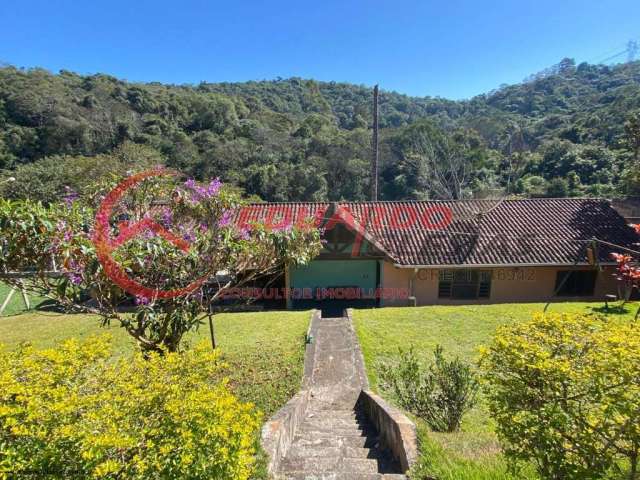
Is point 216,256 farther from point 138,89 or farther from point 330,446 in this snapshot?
point 138,89

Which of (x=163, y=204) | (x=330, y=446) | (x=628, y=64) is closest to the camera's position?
(x=330, y=446)

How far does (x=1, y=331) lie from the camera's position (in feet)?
38.5

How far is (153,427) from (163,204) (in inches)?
188

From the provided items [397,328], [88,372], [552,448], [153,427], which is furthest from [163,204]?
[397,328]

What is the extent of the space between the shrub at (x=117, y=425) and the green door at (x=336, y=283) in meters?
10.8

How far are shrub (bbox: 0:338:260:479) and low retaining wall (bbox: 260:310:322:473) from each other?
5.21 feet

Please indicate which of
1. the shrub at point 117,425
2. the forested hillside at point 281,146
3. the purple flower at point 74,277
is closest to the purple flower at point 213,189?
the purple flower at point 74,277

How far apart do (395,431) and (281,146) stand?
43913mm

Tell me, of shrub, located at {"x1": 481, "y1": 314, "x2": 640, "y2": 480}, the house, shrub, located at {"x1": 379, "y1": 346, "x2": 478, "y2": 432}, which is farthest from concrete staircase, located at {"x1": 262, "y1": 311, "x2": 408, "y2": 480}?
the house

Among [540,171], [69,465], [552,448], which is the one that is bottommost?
[552,448]

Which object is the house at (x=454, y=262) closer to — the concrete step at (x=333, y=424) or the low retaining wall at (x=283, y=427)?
the low retaining wall at (x=283, y=427)

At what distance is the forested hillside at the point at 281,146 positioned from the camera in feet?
108

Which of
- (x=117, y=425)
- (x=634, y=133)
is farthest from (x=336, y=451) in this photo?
(x=634, y=133)

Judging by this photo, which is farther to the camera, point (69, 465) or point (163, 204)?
point (163, 204)
